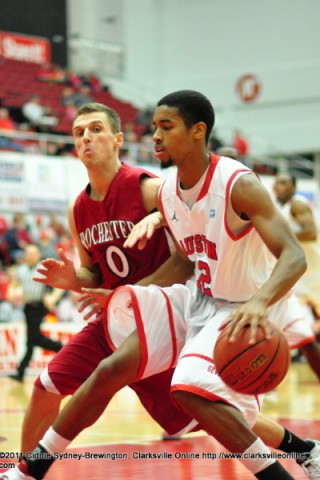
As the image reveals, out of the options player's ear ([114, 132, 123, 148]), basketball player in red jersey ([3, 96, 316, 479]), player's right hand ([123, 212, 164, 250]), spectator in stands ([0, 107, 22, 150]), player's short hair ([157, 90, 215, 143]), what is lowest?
spectator in stands ([0, 107, 22, 150])

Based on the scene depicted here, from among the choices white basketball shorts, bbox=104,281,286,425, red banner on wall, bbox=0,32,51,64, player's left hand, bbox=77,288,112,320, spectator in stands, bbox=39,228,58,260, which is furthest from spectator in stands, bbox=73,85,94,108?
white basketball shorts, bbox=104,281,286,425

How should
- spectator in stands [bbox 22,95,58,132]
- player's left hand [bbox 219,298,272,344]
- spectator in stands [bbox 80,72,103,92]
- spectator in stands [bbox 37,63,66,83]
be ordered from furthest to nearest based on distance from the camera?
spectator in stands [bbox 80,72,103,92], spectator in stands [bbox 37,63,66,83], spectator in stands [bbox 22,95,58,132], player's left hand [bbox 219,298,272,344]

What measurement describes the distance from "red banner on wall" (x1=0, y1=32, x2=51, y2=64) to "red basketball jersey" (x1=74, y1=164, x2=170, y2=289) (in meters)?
20.7

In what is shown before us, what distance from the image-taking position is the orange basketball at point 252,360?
12.9 ft

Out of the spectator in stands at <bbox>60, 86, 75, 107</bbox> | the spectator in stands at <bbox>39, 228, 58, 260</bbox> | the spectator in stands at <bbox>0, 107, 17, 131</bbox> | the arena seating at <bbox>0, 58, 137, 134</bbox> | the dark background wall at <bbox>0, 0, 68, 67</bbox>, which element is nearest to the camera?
the spectator in stands at <bbox>39, 228, 58, 260</bbox>

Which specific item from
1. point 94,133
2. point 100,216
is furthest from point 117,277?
point 94,133

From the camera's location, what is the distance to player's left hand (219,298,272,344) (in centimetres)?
387

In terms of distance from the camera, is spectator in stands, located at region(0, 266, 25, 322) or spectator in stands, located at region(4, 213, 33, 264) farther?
spectator in stands, located at region(4, 213, 33, 264)

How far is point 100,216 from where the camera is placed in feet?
17.5

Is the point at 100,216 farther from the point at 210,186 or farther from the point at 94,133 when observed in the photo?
the point at 210,186

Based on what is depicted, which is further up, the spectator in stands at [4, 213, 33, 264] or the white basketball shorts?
the white basketball shorts

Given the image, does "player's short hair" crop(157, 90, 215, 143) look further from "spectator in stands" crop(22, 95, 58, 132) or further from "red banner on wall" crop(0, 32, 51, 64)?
"red banner on wall" crop(0, 32, 51, 64)

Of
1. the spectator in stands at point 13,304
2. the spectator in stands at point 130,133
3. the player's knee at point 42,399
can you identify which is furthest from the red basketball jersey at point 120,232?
the spectator in stands at point 130,133

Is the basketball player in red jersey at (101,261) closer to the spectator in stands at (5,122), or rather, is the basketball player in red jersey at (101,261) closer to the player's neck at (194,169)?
the player's neck at (194,169)
